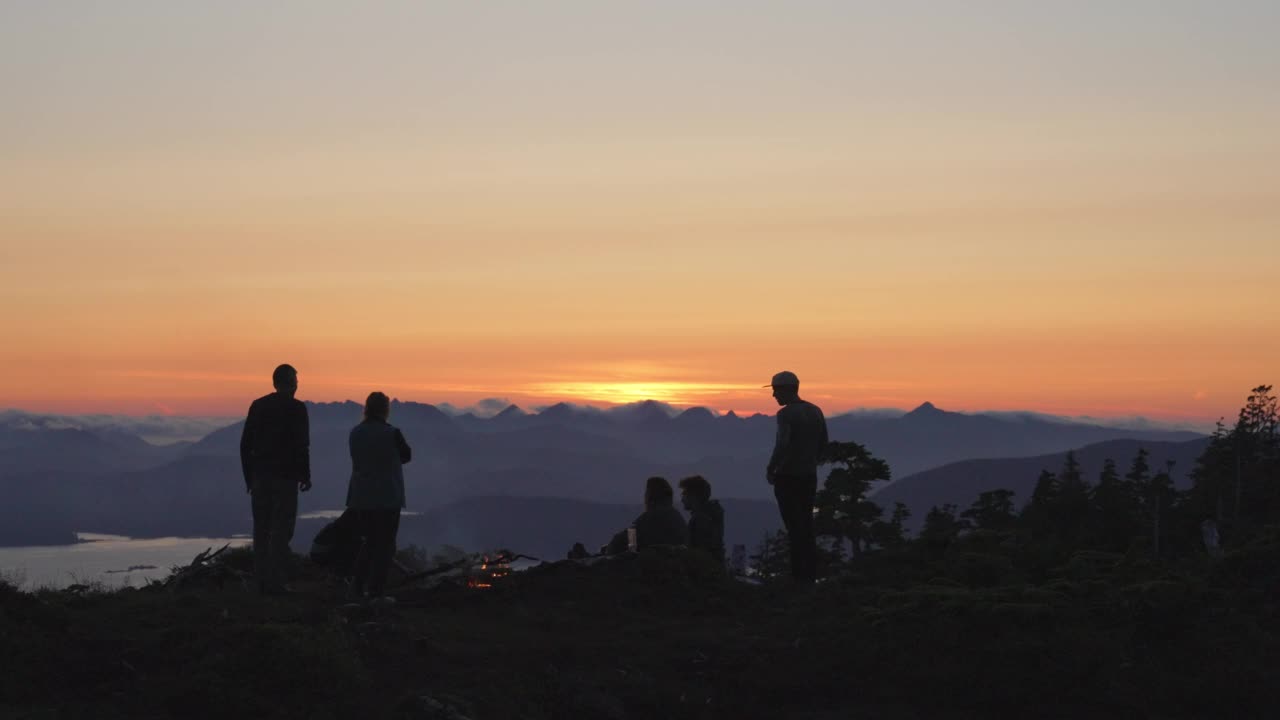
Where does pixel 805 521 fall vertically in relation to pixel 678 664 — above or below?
above

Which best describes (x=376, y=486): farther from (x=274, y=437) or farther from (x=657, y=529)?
(x=657, y=529)

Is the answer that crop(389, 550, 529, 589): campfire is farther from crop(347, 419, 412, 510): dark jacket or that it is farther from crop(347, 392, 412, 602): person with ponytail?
crop(347, 419, 412, 510): dark jacket

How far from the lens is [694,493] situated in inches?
760

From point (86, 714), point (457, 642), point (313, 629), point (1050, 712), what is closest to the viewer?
point (86, 714)

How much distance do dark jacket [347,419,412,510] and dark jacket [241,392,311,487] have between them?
2.28 feet

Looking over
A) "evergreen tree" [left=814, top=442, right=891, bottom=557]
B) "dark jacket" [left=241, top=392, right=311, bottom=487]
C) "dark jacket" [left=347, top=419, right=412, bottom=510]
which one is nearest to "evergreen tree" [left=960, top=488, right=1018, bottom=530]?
"evergreen tree" [left=814, top=442, right=891, bottom=557]

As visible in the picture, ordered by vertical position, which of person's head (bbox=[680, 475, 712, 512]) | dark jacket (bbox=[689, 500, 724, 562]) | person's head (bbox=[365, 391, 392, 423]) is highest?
person's head (bbox=[365, 391, 392, 423])

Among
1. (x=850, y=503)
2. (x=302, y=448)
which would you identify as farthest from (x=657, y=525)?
(x=850, y=503)

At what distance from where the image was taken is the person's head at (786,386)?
56.2 ft

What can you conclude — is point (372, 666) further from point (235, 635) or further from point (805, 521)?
point (805, 521)

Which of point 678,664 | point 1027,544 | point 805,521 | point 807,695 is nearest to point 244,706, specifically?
point 678,664

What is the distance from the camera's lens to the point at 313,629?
11766mm

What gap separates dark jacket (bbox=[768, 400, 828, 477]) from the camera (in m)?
16.6

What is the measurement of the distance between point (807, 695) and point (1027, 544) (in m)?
5.82
